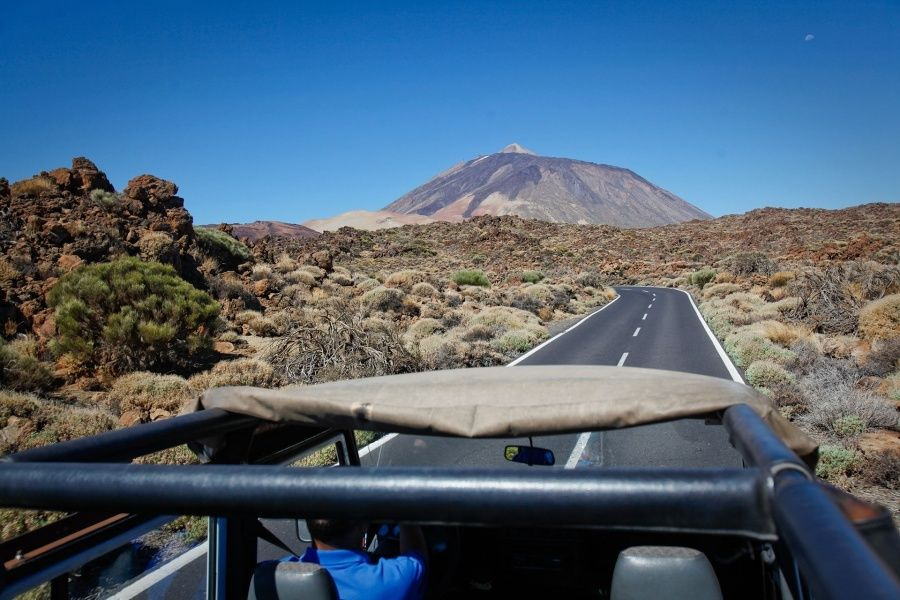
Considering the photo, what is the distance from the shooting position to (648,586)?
5.71ft

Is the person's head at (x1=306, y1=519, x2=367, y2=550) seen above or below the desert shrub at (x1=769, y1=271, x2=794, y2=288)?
below

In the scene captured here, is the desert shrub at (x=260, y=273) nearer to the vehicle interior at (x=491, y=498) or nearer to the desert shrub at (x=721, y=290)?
the vehicle interior at (x=491, y=498)

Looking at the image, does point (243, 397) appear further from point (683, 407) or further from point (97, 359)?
point (97, 359)

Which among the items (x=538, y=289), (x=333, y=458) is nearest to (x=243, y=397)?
(x=333, y=458)

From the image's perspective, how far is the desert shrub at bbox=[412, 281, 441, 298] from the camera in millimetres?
29627

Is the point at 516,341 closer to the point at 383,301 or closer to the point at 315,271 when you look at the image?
the point at 383,301

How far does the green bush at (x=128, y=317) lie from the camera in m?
13.6

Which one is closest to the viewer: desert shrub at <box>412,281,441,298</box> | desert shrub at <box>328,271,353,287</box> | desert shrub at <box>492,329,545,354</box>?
desert shrub at <box>492,329,545,354</box>

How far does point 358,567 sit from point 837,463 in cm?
673

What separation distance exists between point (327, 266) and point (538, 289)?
12428 millimetres

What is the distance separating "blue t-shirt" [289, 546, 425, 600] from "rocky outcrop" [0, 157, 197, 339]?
1508 cm

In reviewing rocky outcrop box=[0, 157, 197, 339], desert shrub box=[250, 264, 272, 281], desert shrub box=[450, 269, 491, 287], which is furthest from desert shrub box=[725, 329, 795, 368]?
desert shrub box=[450, 269, 491, 287]

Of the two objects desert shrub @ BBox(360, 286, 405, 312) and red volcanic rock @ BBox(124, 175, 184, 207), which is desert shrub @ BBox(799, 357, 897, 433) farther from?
red volcanic rock @ BBox(124, 175, 184, 207)

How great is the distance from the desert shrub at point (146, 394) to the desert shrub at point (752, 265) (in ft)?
131
